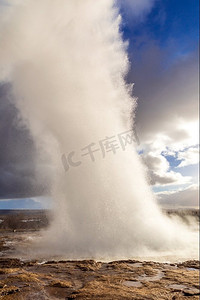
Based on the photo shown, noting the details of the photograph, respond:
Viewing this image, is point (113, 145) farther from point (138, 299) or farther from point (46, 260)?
point (138, 299)

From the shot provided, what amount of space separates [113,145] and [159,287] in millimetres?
16874

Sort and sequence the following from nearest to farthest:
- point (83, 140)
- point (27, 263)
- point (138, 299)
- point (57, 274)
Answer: point (138, 299) → point (57, 274) → point (27, 263) → point (83, 140)

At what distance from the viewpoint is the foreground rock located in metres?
10.4

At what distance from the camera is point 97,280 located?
12.5 meters

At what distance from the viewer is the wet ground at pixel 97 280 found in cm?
1038

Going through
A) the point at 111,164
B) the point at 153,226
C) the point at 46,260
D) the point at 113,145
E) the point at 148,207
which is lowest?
the point at 46,260

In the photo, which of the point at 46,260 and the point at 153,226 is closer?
the point at 46,260

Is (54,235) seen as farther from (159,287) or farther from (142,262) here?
(159,287)

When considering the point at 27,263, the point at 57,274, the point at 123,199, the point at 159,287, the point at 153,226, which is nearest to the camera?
the point at 159,287

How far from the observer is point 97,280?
1253 centimetres

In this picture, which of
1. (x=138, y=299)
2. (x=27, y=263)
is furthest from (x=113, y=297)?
(x=27, y=263)

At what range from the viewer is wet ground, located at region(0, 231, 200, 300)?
409 inches

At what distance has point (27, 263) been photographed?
16.0 meters

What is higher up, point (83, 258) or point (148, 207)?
point (148, 207)
